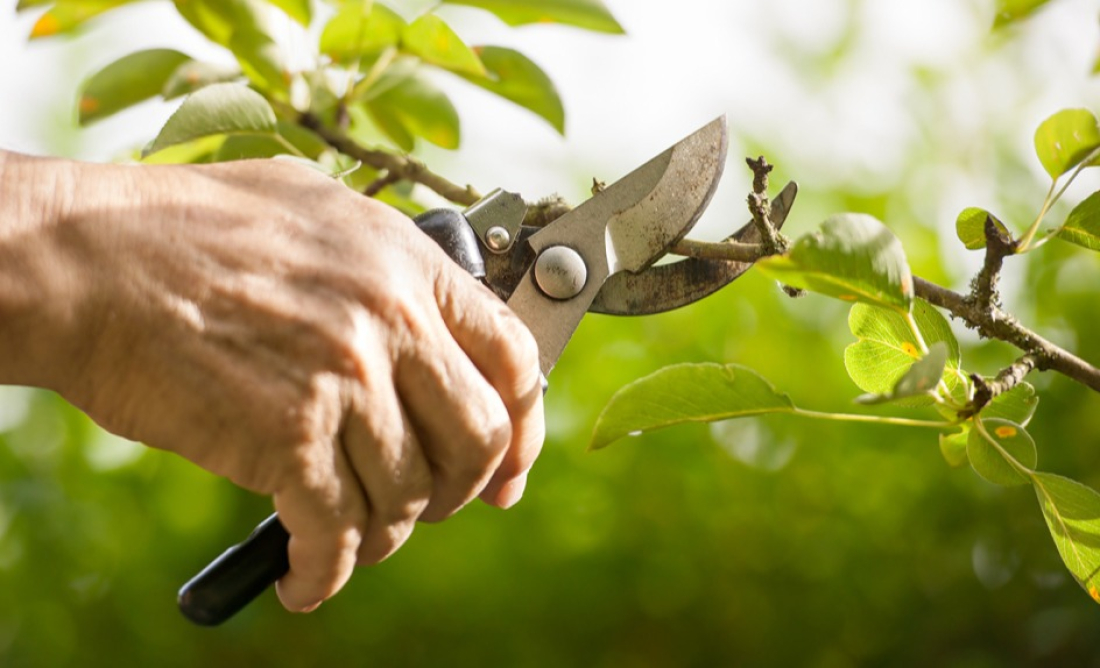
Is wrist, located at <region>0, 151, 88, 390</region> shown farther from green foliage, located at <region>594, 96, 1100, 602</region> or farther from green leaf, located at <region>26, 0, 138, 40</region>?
green leaf, located at <region>26, 0, 138, 40</region>

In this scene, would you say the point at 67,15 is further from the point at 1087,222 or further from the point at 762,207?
the point at 1087,222

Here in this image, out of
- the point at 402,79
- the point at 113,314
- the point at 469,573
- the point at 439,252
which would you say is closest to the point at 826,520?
the point at 469,573

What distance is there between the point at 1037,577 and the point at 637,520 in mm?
590

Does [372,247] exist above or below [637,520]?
above

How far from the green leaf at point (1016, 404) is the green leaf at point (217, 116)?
507 mm

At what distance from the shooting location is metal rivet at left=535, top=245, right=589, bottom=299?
652 millimetres

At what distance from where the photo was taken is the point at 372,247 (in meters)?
0.54

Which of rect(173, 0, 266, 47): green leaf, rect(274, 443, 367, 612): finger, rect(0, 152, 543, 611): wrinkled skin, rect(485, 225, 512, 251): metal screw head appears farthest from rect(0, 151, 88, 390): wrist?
rect(173, 0, 266, 47): green leaf

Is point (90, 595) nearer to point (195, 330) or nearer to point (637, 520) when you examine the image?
point (637, 520)

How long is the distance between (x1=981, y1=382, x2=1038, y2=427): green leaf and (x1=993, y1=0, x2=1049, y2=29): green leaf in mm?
223

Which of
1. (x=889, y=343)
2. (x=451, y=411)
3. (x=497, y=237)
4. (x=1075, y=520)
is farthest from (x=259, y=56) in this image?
(x=1075, y=520)

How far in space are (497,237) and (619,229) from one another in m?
0.08

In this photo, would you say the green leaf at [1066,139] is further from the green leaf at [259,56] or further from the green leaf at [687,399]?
the green leaf at [259,56]

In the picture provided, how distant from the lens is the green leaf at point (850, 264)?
1.57 ft
